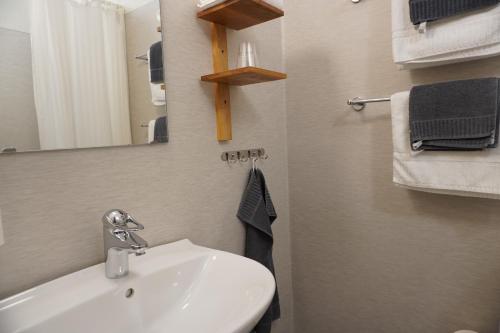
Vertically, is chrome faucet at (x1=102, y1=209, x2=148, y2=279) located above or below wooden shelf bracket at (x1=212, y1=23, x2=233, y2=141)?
below

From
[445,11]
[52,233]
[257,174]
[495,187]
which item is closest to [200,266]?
[52,233]

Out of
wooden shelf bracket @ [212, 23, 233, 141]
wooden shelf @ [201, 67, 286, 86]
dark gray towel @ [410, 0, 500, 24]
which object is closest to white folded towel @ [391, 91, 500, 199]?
dark gray towel @ [410, 0, 500, 24]

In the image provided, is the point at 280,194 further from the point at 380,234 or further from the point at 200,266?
the point at 200,266

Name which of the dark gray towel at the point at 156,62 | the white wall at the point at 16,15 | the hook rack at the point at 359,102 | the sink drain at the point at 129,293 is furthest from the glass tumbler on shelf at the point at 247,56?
the sink drain at the point at 129,293

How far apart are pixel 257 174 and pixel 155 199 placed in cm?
48

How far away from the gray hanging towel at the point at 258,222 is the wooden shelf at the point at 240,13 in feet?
1.90

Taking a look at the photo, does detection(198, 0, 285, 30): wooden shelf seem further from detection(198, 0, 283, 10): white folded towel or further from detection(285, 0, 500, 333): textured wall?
detection(285, 0, 500, 333): textured wall

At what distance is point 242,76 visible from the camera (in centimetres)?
105

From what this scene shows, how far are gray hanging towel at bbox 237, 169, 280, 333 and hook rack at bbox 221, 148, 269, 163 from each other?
72 mm

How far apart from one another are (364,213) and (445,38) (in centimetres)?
72

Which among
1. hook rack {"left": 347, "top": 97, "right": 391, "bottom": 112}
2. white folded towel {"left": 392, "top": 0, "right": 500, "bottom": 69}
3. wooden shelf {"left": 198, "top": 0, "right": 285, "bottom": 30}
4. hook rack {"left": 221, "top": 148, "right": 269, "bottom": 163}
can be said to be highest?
wooden shelf {"left": 198, "top": 0, "right": 285, "bottom": 30}

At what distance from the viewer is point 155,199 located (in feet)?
3.17

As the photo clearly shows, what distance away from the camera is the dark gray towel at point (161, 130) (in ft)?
3.18

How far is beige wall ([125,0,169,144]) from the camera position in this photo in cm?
91
